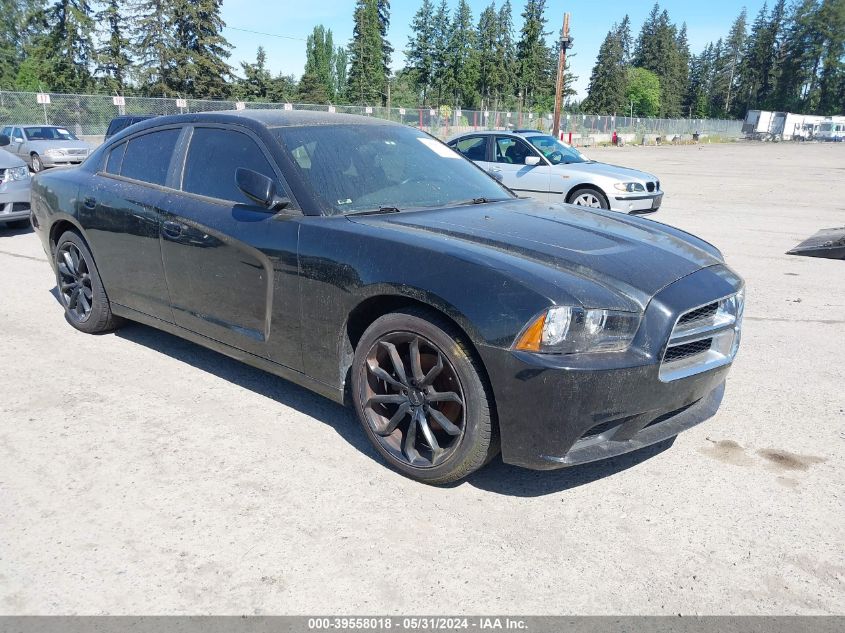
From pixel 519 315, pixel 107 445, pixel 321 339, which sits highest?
pixel 519 315

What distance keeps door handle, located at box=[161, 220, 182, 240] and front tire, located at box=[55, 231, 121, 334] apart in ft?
3.66

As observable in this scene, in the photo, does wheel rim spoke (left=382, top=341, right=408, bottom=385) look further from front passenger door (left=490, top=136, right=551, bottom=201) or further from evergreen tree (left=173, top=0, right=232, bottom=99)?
evergreen tree (left=173, top=0, right=232, bottom=99)

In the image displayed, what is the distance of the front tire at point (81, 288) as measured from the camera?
4949 mm

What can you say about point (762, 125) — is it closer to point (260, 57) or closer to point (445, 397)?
point (260, 57)

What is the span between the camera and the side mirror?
343 centimetres

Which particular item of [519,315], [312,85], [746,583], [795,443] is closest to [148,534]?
[519,315]

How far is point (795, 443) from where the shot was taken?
3.51 metres

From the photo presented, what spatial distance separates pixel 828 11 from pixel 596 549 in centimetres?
14235

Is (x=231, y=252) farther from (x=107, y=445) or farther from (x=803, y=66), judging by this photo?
(x=803, y=66)

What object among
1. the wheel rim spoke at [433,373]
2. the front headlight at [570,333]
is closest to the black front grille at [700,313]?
the front headlight at [570,333]

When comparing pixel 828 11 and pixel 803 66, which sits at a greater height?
pixel 828 11

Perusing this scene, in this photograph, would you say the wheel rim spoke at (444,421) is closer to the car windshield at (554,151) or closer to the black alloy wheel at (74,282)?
the black alloy wheel at (74,282)

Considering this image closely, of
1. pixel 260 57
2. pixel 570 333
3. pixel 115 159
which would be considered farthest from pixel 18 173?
pixel 260 57

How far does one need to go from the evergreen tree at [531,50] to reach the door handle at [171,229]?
323 ft
